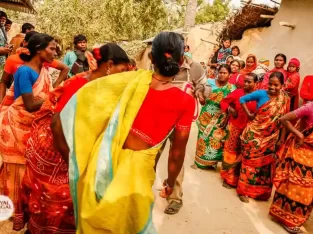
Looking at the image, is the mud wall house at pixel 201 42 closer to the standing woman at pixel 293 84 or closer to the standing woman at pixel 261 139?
the standing woman at pixel 293 84

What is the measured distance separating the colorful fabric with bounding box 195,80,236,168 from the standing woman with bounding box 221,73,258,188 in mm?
235

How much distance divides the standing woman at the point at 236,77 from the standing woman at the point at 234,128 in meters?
0.50

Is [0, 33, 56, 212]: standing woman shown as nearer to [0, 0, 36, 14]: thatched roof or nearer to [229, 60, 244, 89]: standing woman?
[229, 60, 244, 89]: standing woman

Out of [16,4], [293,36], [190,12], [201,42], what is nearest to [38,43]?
[293,36]

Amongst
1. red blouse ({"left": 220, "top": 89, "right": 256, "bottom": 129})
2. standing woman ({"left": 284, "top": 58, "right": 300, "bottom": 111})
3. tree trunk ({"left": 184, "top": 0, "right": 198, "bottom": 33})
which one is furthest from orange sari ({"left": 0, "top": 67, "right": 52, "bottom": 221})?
tree trunk ({"left": 184, "top": 0, "right": 198, "bottom": 33})

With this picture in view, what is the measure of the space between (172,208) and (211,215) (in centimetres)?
50

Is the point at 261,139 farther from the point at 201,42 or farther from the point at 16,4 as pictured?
the point at 201,42

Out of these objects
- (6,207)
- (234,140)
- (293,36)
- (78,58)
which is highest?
(293,36)

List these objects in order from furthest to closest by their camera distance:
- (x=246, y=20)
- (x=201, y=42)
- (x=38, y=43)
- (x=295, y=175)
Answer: (x=201, y=42), (x=246, y=20), (x=295, y=175), (x=38, y=43)

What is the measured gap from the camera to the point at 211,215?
385 centimetres

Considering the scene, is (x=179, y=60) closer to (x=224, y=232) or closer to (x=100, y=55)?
(x=100, y=55)

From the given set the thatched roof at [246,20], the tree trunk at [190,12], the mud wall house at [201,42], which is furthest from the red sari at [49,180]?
the mud wall house at [201,42]

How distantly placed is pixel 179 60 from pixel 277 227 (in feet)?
9.33

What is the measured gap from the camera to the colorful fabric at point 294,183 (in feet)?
11.6
